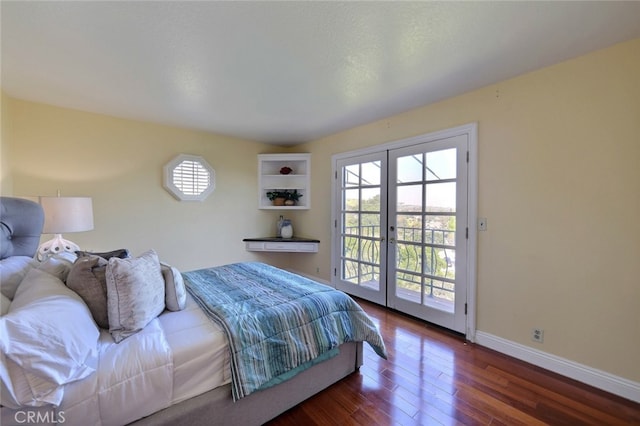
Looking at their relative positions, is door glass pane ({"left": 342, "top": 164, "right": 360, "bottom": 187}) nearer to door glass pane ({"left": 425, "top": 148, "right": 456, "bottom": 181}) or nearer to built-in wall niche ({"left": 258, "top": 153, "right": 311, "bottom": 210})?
built-in wall niche ({"left": 258, "top": 153, "right": 311, "bottom": 210})

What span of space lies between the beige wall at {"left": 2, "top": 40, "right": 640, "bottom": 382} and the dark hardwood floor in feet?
0.93

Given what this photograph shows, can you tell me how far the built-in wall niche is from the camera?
14.0 ft

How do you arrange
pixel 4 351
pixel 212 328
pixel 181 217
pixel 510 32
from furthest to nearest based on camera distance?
1. pixel 181 217
2. pixel 510 32
3. pixel 212 328
4. pixel 4 351

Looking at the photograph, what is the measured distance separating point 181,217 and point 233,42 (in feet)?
8.60

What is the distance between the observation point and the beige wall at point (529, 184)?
1.74m

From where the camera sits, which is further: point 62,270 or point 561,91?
point 561,91

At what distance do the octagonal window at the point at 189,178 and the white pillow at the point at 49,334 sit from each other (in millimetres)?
2432

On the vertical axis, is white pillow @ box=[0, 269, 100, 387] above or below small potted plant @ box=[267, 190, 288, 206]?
below

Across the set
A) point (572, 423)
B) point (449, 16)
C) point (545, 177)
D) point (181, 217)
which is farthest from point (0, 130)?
point (572, 423)

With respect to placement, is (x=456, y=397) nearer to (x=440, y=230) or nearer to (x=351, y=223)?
(x=440, y=230)

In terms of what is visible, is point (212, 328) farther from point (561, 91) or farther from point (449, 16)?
point (561, 91)

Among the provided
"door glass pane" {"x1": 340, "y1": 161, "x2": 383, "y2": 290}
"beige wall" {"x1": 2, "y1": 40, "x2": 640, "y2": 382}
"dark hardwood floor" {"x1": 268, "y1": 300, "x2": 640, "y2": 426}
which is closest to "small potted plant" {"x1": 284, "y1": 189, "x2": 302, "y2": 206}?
"door glass pane" {"x1": 340, "y1": 161, "x2": 383, "y2": 290}

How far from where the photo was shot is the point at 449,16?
147cm

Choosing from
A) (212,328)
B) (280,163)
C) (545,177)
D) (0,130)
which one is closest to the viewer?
(212,328)
